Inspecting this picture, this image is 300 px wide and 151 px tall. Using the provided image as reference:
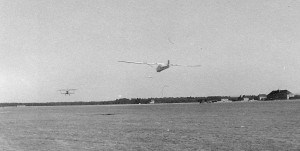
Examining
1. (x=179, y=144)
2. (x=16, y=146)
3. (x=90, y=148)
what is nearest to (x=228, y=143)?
(x=179, y=144)

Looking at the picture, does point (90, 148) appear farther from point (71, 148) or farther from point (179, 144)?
point (179, 144)

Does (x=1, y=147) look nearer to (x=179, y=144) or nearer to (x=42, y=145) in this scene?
(x=42, y=145)

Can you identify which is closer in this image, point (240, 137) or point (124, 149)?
point (124, 149)

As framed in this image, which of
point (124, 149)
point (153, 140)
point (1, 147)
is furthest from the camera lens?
point (153, 140)

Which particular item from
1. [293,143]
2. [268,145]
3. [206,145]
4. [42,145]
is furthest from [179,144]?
[42,145]

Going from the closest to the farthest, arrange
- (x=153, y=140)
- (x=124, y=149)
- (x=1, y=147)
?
(x=124, y=149) < (x=1, y=147) < (x=153, y=140)

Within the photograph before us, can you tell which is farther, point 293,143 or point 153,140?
point 153,140

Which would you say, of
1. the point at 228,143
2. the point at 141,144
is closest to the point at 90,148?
the point at 141,144

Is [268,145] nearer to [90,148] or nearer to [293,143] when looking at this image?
[293,143]
